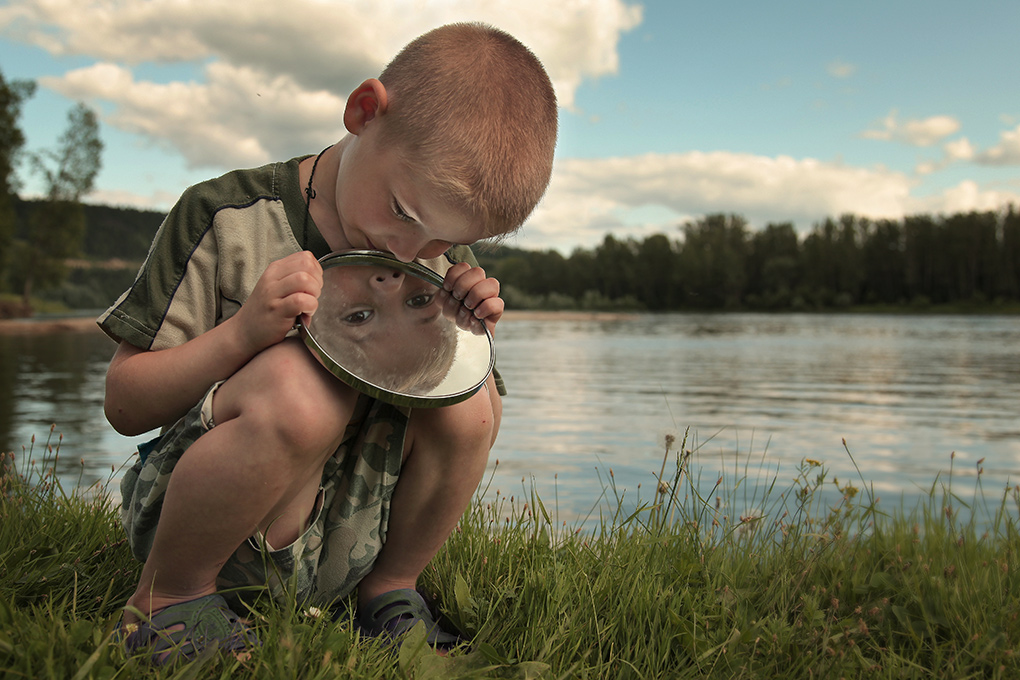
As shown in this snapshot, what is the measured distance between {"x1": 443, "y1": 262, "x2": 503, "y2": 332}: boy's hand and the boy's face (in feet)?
0.32

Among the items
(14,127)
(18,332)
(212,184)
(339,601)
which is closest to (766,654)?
(339,601)

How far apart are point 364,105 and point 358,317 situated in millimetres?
538

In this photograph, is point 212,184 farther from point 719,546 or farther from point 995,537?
point 995,537

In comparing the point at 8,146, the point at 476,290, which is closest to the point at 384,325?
the point at 476,290

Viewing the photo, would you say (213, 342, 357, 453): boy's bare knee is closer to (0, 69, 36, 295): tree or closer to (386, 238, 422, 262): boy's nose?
(386, 238, 422, 262): boy's nose

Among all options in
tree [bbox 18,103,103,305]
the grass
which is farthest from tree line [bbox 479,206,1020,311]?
the grass

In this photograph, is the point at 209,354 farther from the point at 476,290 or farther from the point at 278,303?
the point at 476,290

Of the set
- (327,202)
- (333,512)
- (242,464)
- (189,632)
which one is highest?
(327,202)

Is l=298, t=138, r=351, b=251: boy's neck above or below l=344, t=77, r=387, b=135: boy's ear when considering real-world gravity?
below

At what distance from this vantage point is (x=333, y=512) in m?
1.87

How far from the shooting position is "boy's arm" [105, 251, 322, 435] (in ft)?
5.11

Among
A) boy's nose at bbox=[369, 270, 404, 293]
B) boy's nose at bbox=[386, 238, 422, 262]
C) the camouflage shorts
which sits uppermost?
boy's nose at bbox=[386, 238, 422, 262]

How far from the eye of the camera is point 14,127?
30.0m

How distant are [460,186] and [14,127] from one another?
3566 cm
